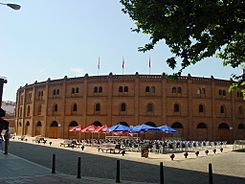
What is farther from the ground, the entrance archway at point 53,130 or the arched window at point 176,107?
the arched window at point 176,107

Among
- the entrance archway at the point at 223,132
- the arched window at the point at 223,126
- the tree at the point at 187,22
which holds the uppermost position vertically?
the tree at the point at 187,22

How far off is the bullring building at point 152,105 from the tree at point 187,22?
117ft

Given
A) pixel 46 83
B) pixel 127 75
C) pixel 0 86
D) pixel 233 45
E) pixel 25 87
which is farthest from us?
pixel 25 87

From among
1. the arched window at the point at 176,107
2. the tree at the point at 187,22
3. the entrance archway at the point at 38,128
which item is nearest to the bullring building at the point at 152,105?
the arched window at the point at 176,107

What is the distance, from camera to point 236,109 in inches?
1949

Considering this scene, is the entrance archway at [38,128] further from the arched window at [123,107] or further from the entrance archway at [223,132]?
the entrance archway at [223,132]

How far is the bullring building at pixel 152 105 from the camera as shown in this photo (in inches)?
1794

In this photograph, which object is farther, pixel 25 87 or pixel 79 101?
pixel 25 87

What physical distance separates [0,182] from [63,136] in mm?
40498

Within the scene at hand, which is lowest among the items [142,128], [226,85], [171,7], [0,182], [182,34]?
[0,182]

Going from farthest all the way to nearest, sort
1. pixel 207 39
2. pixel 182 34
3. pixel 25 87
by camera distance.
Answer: pixel 25 87 < pixel 207 39 < pixel 182 34

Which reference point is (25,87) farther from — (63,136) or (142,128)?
(142,128)

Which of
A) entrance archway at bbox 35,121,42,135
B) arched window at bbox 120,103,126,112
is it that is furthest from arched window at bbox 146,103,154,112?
entrance archway at bbox 35,121,42,135

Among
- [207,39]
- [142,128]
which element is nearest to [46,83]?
[142,128]
